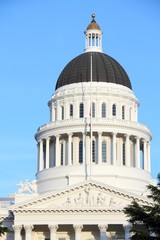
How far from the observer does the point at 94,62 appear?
345ft

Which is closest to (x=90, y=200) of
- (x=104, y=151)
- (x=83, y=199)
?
(x=83, y=199)

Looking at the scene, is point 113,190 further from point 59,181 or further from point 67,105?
point 67,105

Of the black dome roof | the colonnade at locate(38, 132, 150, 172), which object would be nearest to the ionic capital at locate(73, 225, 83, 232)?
the colonnade at locate(38, 132, 150, 172)

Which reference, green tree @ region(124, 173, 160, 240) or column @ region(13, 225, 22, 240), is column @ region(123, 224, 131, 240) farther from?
green tree @ region(124, 173, 160, 240)

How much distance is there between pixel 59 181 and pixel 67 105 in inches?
430

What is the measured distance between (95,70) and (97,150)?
10.4 metres

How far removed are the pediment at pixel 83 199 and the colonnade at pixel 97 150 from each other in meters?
12.1

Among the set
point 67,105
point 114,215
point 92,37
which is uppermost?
point 92,37

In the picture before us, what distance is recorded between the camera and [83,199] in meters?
87.9

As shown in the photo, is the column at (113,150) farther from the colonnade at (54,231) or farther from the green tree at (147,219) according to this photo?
the green tree at (147,219)

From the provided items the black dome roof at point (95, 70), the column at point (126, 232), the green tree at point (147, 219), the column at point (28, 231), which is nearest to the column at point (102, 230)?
the column at point (126, 232)

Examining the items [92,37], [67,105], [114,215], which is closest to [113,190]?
[114,215]

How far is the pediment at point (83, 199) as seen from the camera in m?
87.4

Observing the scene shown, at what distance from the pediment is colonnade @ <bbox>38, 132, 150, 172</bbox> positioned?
39.8 ft
